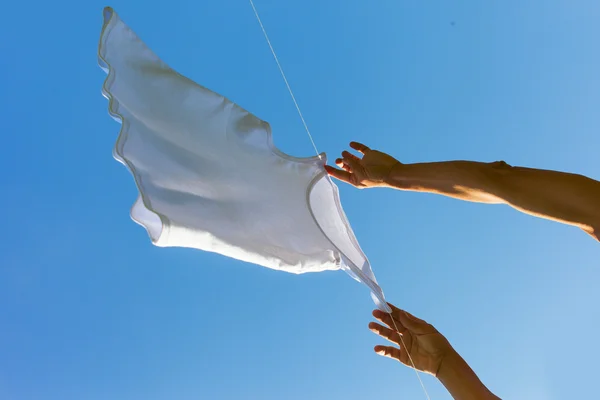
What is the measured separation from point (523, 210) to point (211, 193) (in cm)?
159

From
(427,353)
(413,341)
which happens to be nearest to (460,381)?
(427,353)

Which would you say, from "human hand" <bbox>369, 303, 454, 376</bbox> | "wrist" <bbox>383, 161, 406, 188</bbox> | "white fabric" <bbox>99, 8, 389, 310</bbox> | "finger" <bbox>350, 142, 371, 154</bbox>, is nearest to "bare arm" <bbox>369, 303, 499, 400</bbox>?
"human hand" <bbox>369, 303, 454, 376</bbox>

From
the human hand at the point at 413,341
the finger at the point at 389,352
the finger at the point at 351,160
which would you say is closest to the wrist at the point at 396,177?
the finger at the point at 351,160

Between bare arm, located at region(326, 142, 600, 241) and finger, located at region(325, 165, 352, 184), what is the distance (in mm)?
148

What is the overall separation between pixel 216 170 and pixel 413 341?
4.82ft

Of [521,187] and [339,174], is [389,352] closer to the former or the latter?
[339,174]

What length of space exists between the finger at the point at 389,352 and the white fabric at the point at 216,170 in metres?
0.27

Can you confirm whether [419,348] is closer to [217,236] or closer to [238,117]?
[217,236]

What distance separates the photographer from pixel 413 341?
9.62 ft

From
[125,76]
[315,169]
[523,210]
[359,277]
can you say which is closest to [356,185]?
[315,169]

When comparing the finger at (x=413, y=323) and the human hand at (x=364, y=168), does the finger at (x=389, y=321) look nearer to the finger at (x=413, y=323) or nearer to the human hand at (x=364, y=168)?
the finger at (x=413, y=323)

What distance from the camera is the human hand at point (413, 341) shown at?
9.37 ft

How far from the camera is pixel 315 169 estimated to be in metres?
3.05

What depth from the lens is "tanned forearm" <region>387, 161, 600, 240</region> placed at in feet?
7.20
